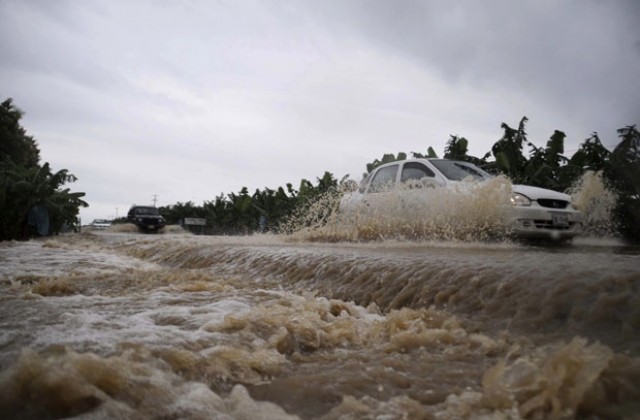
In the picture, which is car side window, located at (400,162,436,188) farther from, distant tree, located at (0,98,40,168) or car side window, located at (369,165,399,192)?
distant tree, located at (0,98,40,168)

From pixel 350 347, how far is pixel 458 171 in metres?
5.97

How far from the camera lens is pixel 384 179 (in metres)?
8.61

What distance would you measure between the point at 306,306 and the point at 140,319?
3.35 feet

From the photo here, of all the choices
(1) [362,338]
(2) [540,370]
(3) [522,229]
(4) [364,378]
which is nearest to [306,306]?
(1) [362,338]

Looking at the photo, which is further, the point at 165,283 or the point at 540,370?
the point at 165,283

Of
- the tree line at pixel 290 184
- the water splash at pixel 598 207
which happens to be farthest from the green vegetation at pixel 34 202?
the water splash at pixel 598 207

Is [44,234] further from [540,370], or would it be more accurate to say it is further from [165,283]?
[540,370]

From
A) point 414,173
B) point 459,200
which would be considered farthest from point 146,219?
point 459,200

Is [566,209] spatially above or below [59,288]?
above

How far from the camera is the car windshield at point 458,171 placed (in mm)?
7440

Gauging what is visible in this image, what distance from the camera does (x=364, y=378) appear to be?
1761 mm

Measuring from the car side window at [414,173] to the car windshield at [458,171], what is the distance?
0.18 metres

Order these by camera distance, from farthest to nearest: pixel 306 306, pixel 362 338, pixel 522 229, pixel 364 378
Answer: pixel 522 229
pixel 306 306
pixel 362 338
pixel 364 378

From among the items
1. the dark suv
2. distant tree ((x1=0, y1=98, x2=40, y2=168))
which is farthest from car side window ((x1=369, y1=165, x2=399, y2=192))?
distant tree ((x1=0, y1=98, x2=40, y2=168))
